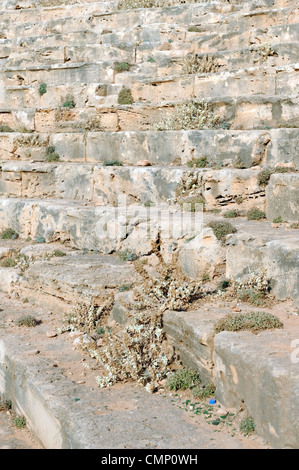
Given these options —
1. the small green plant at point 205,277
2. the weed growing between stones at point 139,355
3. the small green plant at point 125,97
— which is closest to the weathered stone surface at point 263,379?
the weed growing between stones at point 139,355

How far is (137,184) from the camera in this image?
1103 centimetres

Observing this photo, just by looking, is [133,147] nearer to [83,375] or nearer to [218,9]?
[83,375]

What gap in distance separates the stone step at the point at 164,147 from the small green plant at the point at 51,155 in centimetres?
9

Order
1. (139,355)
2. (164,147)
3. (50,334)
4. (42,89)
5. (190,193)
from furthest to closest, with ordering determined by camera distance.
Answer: (42,89)
(164,147)
(190,193)
(50,334)
(139,355)

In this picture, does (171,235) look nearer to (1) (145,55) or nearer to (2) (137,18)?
(1) (145,55)

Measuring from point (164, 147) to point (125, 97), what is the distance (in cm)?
362

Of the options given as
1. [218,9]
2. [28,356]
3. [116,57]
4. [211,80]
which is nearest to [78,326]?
[28,356]

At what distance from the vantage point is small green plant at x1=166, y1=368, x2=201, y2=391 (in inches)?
233

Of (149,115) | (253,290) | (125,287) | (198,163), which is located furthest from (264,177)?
(149,115)

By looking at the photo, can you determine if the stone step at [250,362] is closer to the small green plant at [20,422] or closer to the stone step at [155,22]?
the small green plant at [20,422]

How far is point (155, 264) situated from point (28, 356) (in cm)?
272

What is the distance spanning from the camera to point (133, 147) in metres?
12.1

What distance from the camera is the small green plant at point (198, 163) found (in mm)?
10797

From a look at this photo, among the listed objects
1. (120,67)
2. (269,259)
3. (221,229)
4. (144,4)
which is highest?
(144,4)
